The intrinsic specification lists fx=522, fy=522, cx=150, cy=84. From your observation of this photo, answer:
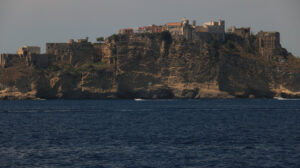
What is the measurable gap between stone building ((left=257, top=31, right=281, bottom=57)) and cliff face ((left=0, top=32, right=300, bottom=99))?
2.35 metres

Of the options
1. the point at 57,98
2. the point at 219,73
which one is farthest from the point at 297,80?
the point at 57,98

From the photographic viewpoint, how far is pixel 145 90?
5738 inches

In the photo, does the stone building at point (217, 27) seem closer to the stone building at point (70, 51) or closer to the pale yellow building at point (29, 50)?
the stone building at point (70, 51)

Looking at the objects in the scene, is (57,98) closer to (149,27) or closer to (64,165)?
(149,27)

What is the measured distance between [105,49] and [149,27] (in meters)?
29.8

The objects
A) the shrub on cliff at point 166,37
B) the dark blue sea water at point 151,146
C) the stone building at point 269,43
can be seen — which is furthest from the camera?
the stone building at point 269,43

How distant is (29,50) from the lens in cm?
16150

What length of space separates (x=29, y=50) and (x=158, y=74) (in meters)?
42.2

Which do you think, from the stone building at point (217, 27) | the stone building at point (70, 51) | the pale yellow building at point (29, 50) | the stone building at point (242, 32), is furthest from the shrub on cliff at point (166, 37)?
the pale yellow building at point (29, 50)

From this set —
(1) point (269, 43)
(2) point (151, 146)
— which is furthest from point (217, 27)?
(2) point (151, 146)

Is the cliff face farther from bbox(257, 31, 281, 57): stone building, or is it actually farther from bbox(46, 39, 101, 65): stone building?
bbox(257, 31, 281, 57): stone building

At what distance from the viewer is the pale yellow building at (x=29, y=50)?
6024 inches

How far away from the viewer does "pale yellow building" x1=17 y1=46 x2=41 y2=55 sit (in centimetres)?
Answer: 15300

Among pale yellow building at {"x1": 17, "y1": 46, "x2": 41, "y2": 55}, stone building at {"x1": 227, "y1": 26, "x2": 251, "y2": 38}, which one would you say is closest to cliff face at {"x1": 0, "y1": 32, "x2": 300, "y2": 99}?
pale yellow building at {"x1": 17, "y1": 46, "x2": 41, "y2": 55}
